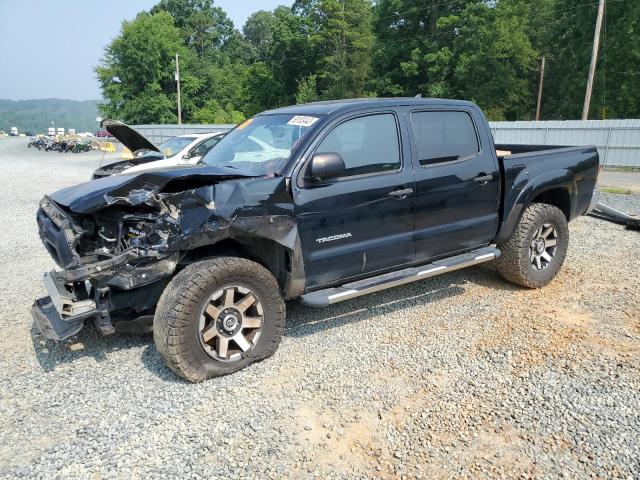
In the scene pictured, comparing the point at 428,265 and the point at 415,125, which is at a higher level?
the point at 415,125

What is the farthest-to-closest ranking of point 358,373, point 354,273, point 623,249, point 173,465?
point 623,249 → point 354,273 → point 358,373 → point 173,465

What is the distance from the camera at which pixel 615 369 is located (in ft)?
12.2

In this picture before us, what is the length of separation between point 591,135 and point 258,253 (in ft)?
72.3

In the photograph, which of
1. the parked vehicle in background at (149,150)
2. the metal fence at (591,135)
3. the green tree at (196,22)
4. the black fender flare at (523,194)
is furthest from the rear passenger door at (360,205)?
the green tree at (196,22)

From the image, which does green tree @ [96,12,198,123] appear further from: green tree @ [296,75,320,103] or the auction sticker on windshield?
the auction sticker on windshield

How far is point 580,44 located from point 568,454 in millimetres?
44795

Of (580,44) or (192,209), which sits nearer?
(192,209)

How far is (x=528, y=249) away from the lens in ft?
17.3

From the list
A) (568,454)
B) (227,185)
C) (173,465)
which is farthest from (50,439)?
(568,454)

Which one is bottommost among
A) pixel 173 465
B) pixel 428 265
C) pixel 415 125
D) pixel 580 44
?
pixel 173 465

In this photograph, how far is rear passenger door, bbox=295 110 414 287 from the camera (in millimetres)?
3914

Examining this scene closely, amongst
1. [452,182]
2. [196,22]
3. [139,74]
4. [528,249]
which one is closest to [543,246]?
[528,249]

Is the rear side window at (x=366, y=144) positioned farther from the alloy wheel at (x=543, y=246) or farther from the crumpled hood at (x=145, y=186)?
the alloy wheel at (x=543, y=246)

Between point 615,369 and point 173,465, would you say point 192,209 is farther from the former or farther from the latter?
point 615,369
